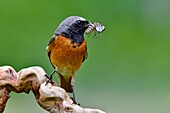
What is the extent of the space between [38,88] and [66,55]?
1.04 ft

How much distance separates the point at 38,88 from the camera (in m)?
1.14

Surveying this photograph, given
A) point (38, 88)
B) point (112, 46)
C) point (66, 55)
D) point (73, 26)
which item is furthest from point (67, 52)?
point (112, 46)

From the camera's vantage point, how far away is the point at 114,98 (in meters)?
2.76

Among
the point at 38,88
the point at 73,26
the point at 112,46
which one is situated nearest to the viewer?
the point at 38,88

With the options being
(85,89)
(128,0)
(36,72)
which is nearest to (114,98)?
(85,89)

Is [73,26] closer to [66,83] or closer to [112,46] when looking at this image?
[66,83]

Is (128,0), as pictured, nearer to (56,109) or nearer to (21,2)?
(21,2)

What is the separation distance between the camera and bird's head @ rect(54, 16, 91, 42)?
1340 mm

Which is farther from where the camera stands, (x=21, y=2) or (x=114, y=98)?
(x=21, y=2)

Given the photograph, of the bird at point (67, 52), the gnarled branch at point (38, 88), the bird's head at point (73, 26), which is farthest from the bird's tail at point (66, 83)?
the gnarled branch at point (38, 88)

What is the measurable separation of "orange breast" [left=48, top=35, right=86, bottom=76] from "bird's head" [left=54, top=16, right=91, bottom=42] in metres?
0.03

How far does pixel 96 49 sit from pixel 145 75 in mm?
303

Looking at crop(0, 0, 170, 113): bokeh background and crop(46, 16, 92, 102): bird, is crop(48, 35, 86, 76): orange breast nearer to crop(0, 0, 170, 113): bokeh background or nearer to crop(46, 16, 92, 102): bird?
crop(46, 16, 92, 102): bird

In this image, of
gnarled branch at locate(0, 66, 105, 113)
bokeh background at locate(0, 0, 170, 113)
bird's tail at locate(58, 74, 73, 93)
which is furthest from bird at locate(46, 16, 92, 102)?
bokeh background at locate(0, 0, 170, 113)
